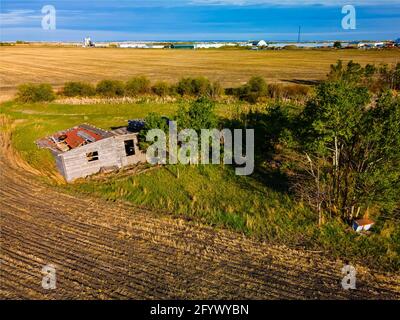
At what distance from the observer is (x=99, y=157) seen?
78.8ft

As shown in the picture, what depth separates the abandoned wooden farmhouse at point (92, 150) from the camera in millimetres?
23094

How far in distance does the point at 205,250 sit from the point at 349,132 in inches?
347

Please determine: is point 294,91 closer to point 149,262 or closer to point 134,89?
point 134,89

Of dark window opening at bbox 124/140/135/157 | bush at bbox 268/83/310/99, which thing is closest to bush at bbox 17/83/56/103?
dark window opening at bbox 124/140/135/157

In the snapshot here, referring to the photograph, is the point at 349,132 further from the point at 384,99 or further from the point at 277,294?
the point at 277,294

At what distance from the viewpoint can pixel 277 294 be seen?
1288 cm

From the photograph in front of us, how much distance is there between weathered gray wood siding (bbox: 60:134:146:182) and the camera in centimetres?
2295

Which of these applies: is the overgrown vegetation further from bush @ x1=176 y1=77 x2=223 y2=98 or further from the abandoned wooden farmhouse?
bush @ x1=176 y1=77 x2=223 y2=98

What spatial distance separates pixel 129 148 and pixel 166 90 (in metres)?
31.3

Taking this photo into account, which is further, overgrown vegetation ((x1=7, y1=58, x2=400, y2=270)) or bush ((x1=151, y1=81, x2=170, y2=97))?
bush ((x1=151, y1=81, x2=170, y2=97))

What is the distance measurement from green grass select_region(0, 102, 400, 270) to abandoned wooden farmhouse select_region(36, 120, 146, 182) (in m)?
1.25

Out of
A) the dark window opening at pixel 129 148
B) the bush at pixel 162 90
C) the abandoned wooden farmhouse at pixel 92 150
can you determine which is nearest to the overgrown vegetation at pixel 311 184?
the abandoned wooden farmhouse at pixel 92 150
